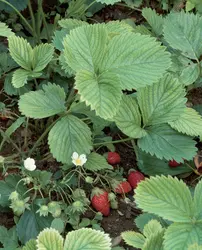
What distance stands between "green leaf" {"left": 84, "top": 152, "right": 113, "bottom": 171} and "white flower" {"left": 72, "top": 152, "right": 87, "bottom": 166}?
0.29 feet

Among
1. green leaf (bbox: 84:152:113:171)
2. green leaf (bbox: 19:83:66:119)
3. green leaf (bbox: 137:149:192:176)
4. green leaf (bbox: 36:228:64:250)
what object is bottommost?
green leaf (bbox: 137:149:192:176)

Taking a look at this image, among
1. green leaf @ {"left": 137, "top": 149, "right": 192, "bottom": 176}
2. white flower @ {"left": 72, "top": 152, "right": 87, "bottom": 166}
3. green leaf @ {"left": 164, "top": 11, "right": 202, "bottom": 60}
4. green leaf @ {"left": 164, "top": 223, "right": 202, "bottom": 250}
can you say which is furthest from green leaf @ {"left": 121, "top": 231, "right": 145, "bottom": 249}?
green leaf @ {"left": 164, "top": 11, "right": 202, "bottom": 60}

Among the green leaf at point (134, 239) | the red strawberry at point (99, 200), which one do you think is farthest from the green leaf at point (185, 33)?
the green leaf at point (134, 239)

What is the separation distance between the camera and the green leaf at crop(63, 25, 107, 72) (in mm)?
1746

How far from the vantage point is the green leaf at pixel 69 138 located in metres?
1.89

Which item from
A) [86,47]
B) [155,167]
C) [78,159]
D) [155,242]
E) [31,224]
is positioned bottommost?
[31,224]

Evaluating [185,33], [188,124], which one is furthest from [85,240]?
[185,33]

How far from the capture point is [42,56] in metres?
1.96

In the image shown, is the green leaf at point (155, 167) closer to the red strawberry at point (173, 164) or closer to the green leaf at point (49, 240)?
the red strawberry at point (173, 164)

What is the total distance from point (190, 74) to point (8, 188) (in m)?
0.83

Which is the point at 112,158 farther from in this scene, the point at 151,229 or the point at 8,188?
the point at 151,229

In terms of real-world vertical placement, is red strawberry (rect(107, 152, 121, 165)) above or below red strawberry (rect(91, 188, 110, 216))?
above

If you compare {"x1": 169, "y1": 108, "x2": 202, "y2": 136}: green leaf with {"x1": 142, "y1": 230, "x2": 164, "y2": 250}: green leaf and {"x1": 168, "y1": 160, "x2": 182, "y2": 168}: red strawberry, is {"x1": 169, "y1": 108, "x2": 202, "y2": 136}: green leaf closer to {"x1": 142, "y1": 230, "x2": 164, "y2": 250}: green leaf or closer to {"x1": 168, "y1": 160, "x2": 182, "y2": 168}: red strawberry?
{"x1": 168, "y1": 160, "x2": 182, "y2": 168}: red strawberry

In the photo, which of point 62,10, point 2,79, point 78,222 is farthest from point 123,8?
point 78,222
